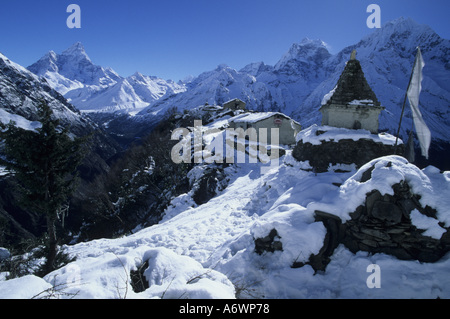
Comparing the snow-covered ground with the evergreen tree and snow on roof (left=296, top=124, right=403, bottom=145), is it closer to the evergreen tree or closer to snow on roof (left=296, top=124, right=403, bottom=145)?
snow on roof (left=296, top=124, right=403, bottom=145)

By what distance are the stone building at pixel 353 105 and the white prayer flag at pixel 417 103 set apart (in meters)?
6.04

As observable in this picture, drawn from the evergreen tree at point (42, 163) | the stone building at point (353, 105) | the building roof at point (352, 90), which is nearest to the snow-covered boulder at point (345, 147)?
the stone building at point (353, 105)

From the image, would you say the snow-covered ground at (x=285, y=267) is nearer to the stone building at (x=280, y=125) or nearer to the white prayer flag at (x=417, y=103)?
the white prayer flag at (x=417, y=103)

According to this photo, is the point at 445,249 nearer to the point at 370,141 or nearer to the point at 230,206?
the point at 370,141

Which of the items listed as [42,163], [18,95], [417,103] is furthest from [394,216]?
[18,95]

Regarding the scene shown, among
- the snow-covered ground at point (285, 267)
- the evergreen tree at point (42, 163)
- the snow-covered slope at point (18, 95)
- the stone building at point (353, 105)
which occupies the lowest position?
the snow-covered ground at point (285, 267)

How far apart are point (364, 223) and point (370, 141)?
8261 mm

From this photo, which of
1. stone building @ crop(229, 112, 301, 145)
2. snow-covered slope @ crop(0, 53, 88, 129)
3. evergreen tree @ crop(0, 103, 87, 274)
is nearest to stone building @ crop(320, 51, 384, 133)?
evergreen tree @ crop(0, 103, 87, 274)

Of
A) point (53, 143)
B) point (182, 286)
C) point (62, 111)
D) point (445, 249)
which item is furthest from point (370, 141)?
point (62, 111)

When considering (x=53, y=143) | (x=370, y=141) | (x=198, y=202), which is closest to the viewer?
(x=53, y=143)

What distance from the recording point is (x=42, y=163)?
1096 cm

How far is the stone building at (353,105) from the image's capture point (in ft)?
45.5

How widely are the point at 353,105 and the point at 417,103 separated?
6913 mm
